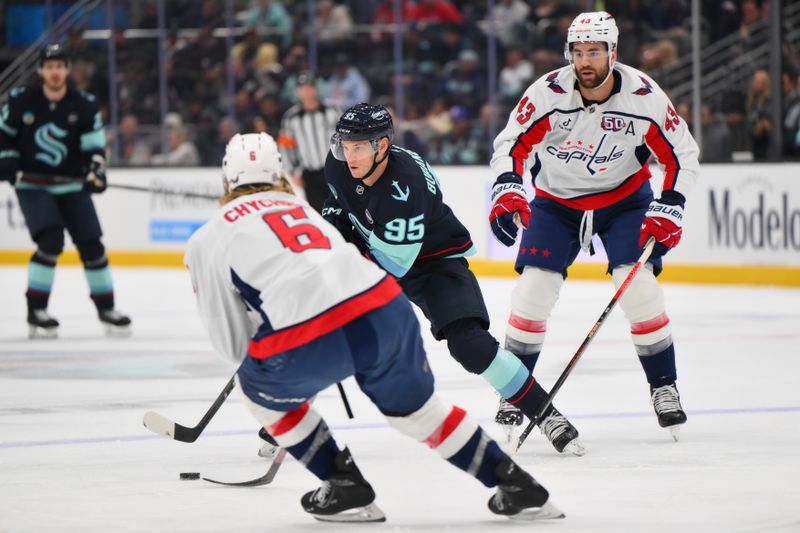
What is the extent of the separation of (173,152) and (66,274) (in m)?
1.38

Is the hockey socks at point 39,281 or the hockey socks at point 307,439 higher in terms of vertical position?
the hockey socks at point 307,439

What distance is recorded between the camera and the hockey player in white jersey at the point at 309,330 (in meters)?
2.82

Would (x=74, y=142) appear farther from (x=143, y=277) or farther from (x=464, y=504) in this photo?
(x=464, y=504)

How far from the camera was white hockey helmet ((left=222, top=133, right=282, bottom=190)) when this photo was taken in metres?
2.96

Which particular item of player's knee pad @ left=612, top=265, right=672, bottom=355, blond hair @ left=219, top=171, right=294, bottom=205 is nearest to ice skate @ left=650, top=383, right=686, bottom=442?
player's knee pad @ left=612, top=265, right=672, bottom=355

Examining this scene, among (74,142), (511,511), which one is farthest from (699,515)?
(74,142)

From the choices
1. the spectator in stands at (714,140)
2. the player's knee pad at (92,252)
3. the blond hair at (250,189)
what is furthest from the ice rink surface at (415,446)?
the spectator in stands at (714,140)

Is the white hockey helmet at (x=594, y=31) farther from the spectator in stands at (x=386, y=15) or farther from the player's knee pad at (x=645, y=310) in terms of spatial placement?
the spectator in stands at (x=386, y=15)

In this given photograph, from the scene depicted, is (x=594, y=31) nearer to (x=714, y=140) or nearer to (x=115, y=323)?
(x=115, y=323)

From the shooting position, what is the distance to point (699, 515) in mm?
3018

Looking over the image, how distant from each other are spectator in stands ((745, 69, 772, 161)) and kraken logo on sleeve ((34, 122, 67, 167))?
4.26m

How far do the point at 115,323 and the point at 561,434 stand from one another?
3.84m

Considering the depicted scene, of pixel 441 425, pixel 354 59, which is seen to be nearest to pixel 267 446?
pixel 441 425

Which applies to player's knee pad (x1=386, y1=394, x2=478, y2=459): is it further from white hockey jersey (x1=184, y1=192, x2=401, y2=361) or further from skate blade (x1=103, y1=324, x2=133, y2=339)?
skate blade (x1=103, y1=324, x2=133, y2=339)
